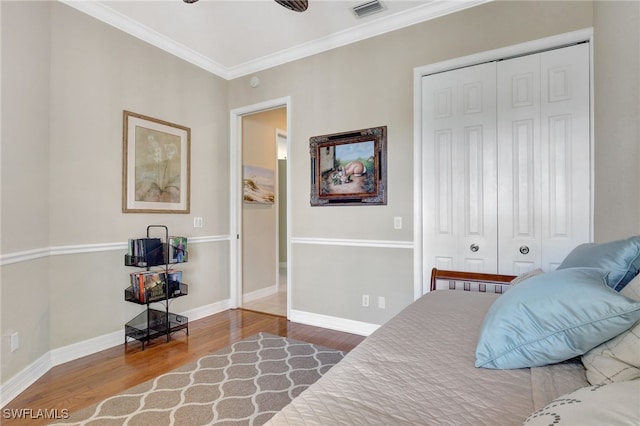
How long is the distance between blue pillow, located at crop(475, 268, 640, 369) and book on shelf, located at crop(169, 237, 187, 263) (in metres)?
2.77

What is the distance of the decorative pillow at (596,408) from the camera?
501 mm

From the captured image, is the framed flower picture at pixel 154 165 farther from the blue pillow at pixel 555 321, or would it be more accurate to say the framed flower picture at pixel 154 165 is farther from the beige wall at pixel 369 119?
the blue pillow at pixel 555 321

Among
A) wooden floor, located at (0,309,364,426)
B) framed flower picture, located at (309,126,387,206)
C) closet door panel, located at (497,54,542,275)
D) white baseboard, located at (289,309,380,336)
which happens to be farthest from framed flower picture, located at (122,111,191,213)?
closet door panel, located at (497,54,542,275)

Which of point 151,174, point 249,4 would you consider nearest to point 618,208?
point 249,4

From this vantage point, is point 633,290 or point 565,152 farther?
point 565,152

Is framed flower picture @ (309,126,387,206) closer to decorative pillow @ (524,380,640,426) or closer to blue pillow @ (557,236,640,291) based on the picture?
blue pillow @ (557,236,640,291)

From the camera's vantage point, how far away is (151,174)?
3146 millimetres

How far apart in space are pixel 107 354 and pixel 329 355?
1835 mm

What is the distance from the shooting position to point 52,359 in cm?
243

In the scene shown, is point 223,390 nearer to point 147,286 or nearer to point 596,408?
point 147,286

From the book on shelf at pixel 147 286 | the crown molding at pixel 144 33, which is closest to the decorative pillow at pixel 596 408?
the book on shelf at pixel 147 286

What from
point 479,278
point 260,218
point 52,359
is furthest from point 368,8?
point 52,359

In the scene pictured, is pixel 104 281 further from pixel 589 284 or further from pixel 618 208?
pixel 618 208

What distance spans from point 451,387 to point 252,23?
3.21 metres
